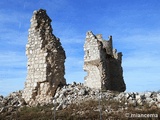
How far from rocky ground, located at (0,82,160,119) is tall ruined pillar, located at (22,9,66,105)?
2.17ft

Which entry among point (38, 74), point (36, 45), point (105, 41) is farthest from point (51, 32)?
point (105, 41)

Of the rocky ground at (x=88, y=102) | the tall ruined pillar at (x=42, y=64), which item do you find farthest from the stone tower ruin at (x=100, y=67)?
the tall ruined pillar at (x=42, y=64)

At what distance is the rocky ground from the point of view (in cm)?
1519

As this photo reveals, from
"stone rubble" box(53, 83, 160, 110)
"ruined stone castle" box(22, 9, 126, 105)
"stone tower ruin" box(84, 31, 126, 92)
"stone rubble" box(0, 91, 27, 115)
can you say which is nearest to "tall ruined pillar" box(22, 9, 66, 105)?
"ruined stone castle" box(22, 9, 126, 105)

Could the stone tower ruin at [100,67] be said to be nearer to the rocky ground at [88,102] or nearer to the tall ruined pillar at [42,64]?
the rocky ground at [88,102]

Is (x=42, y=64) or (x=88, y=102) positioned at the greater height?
(x=42, y=64)

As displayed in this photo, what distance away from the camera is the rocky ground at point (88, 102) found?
1519 centimetres

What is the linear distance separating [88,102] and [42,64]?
14.3ft

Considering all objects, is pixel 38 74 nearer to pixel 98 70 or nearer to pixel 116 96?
pixel 116 96

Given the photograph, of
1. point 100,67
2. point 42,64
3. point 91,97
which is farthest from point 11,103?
point 100,67

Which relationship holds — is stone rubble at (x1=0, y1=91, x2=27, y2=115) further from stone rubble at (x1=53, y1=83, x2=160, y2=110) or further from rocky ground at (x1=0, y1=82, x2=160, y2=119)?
stone rubble at (x1=53, y1=83, x2=160, y2=110)

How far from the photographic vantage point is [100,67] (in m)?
24.4

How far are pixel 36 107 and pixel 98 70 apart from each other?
343 inches

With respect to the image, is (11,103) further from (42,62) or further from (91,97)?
(91,97)
